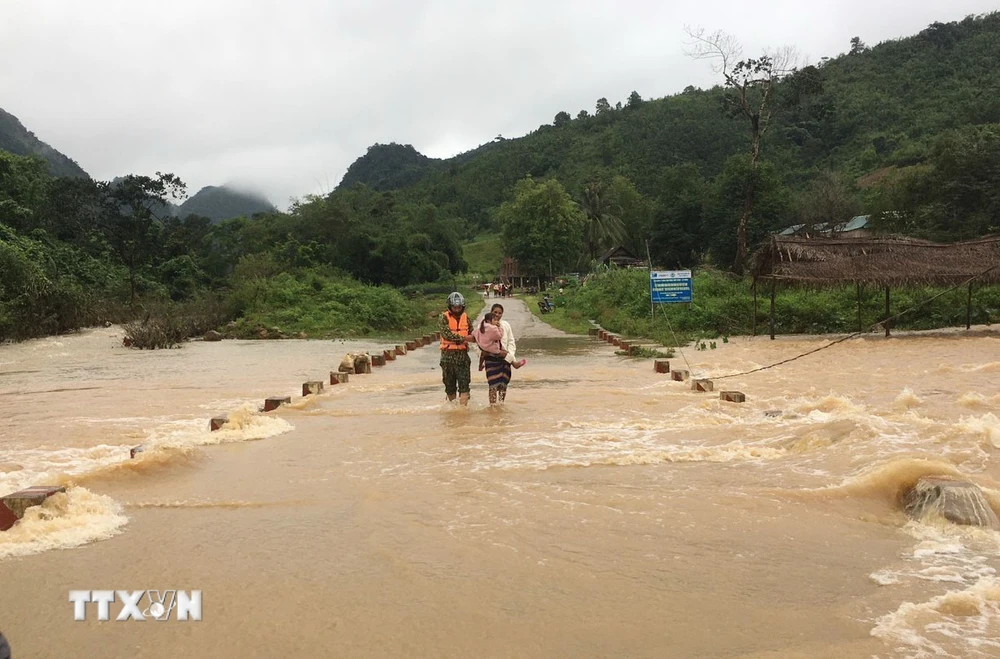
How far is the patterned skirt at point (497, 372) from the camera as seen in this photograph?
419 inches

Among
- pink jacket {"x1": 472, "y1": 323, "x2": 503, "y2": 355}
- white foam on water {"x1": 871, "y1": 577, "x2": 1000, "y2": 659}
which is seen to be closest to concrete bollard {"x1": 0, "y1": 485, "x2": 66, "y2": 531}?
white foam on water {"x1": 871, "y1": 577, "x2": 1000, "y2": 659}

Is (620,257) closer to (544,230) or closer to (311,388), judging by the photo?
(544,230)

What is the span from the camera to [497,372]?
35.3 ft

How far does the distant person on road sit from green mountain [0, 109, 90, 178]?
3140 inches

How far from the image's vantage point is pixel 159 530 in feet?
17.4

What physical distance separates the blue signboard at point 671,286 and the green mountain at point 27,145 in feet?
239

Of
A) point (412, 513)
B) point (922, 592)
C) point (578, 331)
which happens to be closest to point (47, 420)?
point (412, 513)

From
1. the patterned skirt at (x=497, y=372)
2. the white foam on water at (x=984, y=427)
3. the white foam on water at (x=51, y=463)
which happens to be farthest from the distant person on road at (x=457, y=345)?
the white foam on water at (x=984, y=427)

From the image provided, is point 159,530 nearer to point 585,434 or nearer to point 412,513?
point 412,513

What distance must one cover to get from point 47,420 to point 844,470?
10124mm

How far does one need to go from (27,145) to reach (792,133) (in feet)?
271

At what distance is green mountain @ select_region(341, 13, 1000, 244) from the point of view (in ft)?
A: 187

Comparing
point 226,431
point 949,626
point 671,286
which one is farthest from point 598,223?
point 949,626

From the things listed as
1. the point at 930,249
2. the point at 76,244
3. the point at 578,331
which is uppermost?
the point at 76,244
